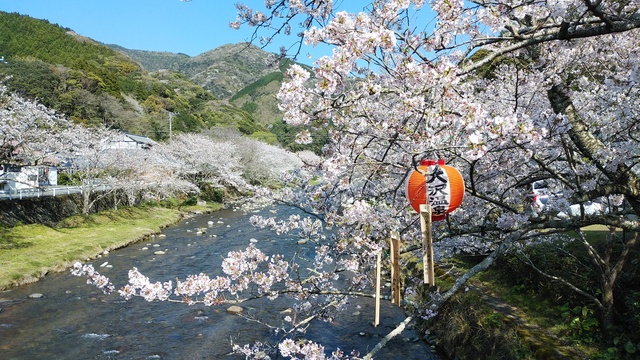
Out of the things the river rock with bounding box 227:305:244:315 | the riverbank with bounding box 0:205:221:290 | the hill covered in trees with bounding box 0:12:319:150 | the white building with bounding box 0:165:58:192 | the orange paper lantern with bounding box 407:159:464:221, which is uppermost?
the hill covered in trees with bounding box 0:12:319:150

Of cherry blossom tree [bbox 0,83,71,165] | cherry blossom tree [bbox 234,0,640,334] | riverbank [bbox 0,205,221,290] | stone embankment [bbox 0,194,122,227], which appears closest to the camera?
cherry blossom tree [bbox 234,0,640,334]

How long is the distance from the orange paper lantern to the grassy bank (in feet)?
52.3

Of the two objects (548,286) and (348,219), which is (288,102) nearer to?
(348,219)

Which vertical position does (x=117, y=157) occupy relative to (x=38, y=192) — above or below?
above

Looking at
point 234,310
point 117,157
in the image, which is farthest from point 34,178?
point 234,310

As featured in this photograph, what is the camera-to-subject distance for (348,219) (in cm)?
524

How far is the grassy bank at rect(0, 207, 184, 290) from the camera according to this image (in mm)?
15625

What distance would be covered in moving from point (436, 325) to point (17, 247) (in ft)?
59.7

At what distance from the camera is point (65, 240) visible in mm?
20047

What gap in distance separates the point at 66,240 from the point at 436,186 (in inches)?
843

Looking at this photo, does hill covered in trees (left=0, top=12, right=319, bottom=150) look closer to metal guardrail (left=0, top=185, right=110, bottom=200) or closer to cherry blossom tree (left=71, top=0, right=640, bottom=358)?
metal guardrail (left=0, top=185, right=110, bottom=200)

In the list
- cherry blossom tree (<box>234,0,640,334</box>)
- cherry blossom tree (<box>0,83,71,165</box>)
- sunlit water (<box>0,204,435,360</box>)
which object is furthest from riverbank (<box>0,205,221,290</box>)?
cherry blossom tree (<box>234,0,640,334</box>)

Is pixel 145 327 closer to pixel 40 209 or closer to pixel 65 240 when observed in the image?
pixel 65 240

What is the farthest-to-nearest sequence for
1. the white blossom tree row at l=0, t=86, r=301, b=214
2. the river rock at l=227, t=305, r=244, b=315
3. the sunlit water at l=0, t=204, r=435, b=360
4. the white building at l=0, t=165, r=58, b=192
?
the white building at l=0, t=165, r=58, b=192
the white blossom tree row at l=0, t=86, r=301, b=214
the river rock at l=227, t=305, r=244, b=315
the sunlit water at l=0, t=204, r=435, b=360
